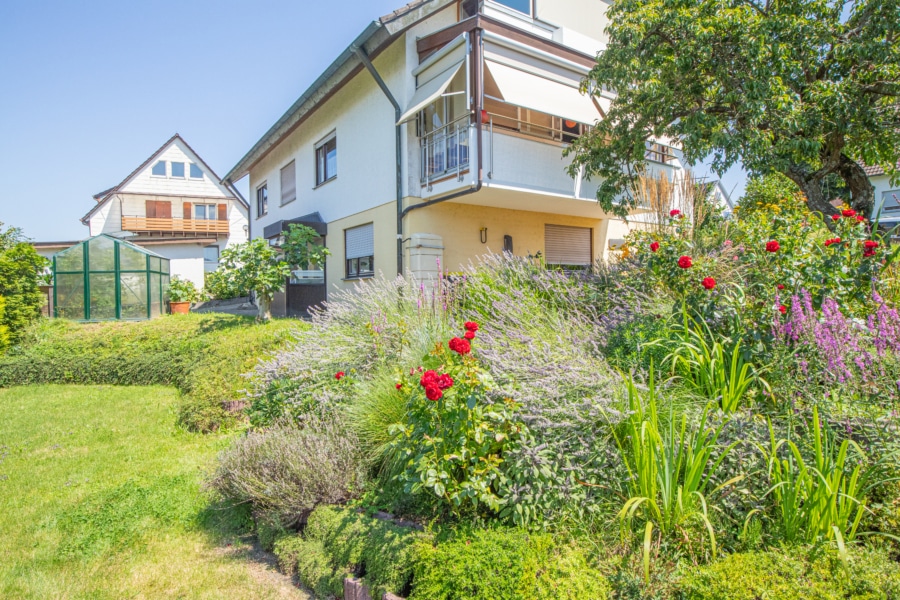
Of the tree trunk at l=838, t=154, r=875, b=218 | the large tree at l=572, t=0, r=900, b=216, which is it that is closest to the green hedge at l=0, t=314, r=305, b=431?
the large tree at l=572, t=0, r=900, b=216

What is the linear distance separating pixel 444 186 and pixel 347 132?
483 cm

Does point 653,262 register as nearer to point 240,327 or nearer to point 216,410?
point 216,410

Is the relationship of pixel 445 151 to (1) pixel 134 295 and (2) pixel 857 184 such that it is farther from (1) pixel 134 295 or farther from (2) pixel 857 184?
(1) pixel 134 295

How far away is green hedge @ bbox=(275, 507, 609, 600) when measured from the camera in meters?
2.29

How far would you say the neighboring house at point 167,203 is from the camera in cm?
3469

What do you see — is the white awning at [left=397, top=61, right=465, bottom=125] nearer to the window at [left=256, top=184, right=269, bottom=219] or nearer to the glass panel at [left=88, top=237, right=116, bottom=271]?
the window at [left=256, top=184, right=269, bottom=219]

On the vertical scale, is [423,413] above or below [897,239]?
below

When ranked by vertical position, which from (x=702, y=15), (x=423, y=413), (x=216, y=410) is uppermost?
(x=702, y=15)

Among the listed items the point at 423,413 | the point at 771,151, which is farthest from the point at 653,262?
the point at 771,151

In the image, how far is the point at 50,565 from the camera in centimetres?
343

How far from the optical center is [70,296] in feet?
50.4

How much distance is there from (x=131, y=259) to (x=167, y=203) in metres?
22.0

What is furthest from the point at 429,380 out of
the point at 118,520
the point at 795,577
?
the point at 118,520

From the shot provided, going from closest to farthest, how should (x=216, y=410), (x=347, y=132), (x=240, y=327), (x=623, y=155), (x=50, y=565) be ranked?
(x=50, y=565) < (x=216, y=410) < (x=623, y=155) < (x=240, y=327) < (x=347, y=132)
